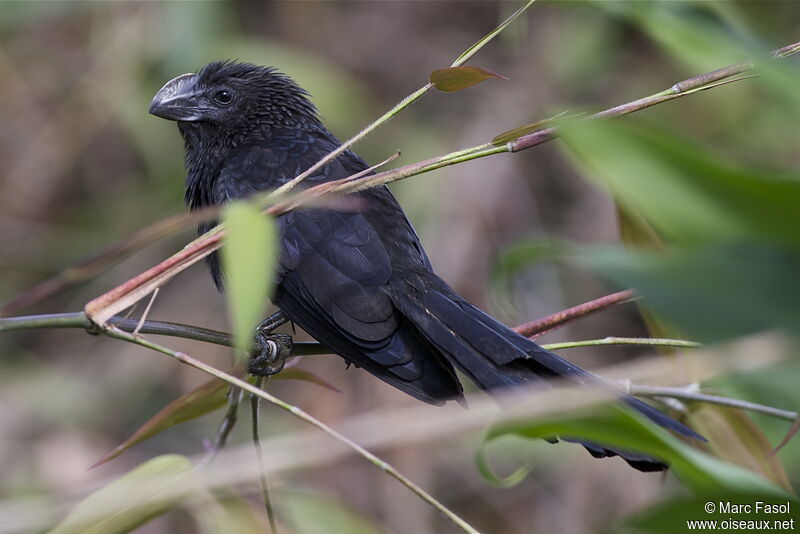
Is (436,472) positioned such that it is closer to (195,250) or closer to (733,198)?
(195,250)

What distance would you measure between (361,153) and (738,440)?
2875 millimetres

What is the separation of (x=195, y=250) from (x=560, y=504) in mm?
2971

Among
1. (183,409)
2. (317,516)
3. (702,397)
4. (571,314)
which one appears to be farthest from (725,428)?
(183,409)

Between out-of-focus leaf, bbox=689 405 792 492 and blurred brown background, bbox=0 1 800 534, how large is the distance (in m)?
1.64

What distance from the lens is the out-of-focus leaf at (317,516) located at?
1.46 meters

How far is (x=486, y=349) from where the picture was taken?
1499mm

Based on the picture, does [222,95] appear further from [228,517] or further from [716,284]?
[716,284]

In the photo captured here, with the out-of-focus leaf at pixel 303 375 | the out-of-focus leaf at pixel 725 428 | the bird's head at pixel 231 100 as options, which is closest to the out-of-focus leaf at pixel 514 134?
the out-of-focus leaf at pixel 725 428

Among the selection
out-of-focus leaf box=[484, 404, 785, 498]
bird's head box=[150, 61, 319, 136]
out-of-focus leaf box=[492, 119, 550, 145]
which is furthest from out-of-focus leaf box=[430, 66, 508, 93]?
bird's head box=[150, 61, 319, 136]

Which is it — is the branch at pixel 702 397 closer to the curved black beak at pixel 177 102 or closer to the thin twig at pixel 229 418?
the thin twig at pixel 229 418

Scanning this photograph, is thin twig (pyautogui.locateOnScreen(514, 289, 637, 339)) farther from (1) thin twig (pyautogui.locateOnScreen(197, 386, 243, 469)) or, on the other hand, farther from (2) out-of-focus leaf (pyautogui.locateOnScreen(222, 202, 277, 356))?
(2) out-of-focus leaf (pyautogui.locateOnScreen(222, 202, 277, 356))

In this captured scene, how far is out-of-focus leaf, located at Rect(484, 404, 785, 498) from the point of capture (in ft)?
2.43

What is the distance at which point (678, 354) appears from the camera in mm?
1626

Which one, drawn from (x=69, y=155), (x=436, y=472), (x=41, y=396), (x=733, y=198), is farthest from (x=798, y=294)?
(x=69, y=155)
